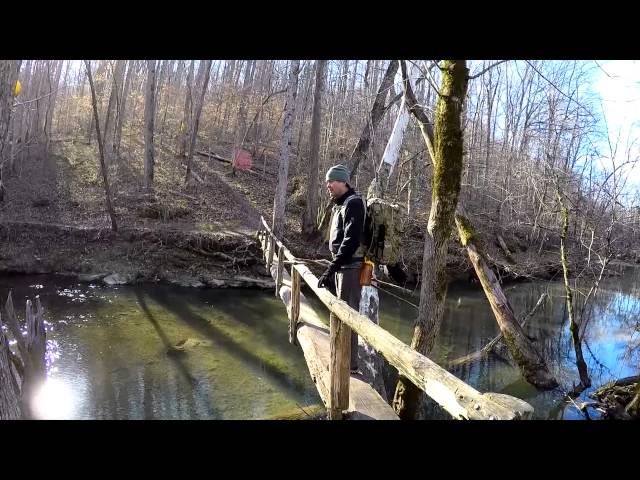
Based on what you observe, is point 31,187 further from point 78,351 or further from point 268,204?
point 78,351

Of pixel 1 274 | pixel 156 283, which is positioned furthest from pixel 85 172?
pixel 156 283

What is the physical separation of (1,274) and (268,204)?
10685mm

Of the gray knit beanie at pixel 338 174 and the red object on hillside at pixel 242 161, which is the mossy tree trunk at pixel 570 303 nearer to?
the gray knit beanie at pixel 338 174

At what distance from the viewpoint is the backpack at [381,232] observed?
4414 mm

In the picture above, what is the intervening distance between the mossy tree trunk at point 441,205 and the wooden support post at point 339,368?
191cm

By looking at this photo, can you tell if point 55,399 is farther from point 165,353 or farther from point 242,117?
point 242,117

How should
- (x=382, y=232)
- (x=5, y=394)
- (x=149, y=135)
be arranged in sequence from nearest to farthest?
1. (x=5, y=394)
2. (x=382, y=232)
3. (x=149, y=135)

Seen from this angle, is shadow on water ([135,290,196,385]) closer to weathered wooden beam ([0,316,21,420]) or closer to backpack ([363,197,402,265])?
weathered wooden beam ([0,316,21,420])

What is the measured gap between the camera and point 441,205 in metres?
4.91

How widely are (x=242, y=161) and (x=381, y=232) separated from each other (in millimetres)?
19537

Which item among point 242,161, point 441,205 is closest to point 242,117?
point 242,161

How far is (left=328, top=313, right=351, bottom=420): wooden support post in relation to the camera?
3.42 m
